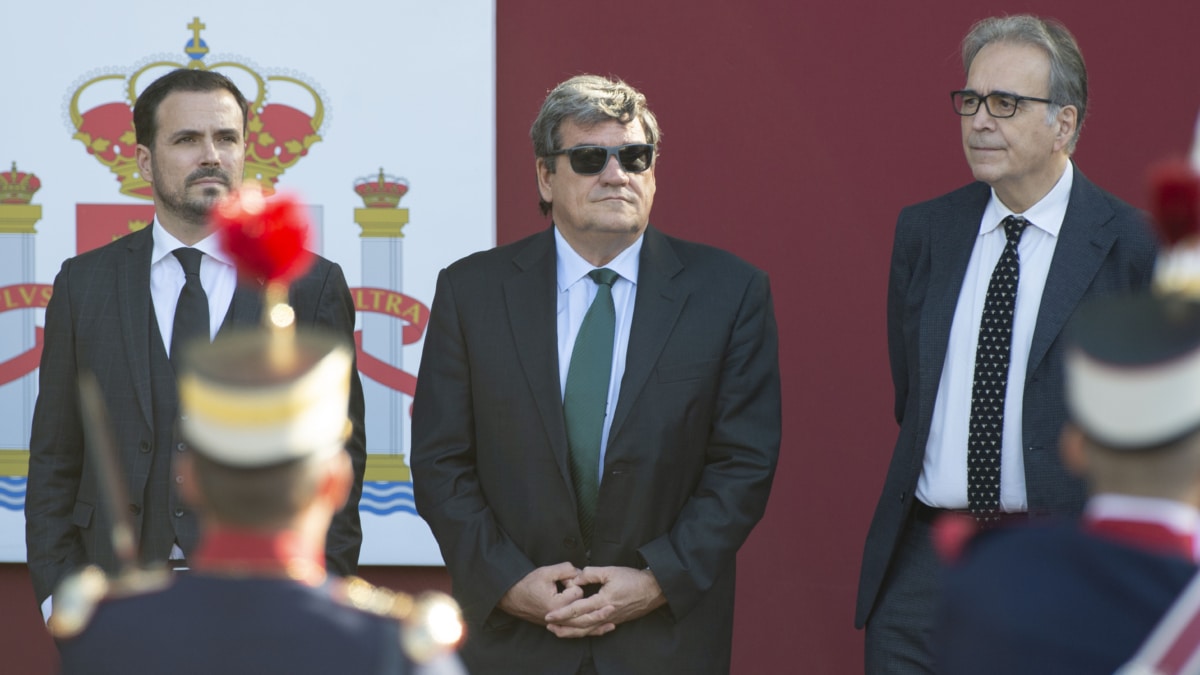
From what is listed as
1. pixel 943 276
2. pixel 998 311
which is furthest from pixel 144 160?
pixel 998 311

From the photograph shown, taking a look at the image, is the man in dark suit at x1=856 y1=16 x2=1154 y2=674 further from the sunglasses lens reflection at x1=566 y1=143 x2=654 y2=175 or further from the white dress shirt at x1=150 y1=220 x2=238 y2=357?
the white dress shirt at x1=150 y1=220 x2=238 y2=357

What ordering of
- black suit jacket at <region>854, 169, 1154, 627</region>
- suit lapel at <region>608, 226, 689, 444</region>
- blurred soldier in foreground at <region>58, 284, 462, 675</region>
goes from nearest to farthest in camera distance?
blurred soldier in foreground at <region>58, 284, 462, 675</region>
black suit jacket at <region>854, 169, 1154, 627</region>
suit lapel at <region>608, 226, 689, 444</region>

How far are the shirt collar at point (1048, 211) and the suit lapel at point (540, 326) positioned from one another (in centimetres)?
108

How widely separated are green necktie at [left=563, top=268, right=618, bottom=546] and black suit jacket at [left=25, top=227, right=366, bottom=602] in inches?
22.7

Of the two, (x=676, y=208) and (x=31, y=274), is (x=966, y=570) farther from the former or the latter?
(x=31, y=274)

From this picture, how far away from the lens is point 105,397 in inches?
142

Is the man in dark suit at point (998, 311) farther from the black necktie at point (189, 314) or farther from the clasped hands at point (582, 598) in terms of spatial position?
the black necktie at point (189, 314)

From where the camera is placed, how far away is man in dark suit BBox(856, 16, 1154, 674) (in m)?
3.49

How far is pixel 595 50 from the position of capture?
4785 mm

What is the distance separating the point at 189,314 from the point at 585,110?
3.55 feet

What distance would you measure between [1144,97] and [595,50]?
1.73 metres

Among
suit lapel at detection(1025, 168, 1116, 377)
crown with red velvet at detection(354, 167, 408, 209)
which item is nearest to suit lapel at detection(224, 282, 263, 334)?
crown with red velvet at detection(354, 167, 408, 209)

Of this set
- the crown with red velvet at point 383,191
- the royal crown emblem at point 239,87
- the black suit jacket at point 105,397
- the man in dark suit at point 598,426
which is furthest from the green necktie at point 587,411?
the royal crown emblem at point 239,87

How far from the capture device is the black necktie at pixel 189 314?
3613mm
